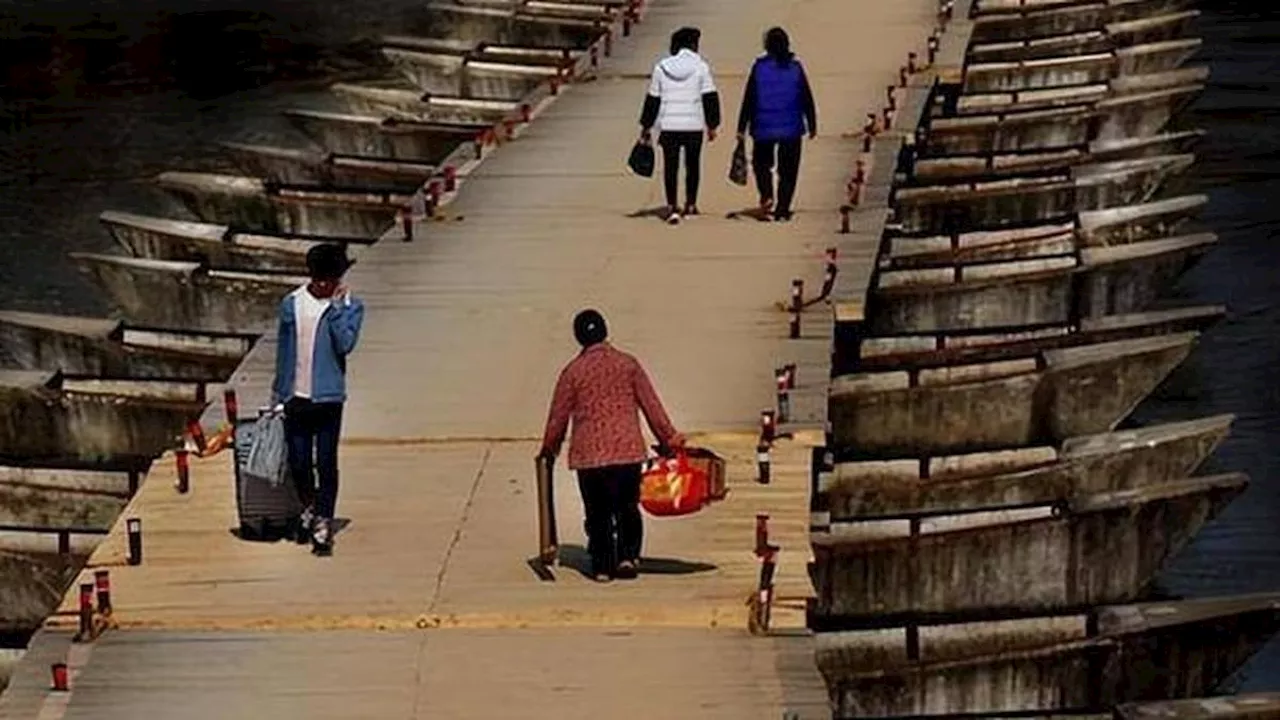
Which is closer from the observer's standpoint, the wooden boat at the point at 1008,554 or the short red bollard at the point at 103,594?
the short red bollard at the point at 103,594

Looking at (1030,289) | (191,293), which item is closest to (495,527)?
(1030,289)

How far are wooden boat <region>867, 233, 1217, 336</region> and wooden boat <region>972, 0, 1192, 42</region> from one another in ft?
43.5

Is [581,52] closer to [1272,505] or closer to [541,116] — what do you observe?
[541,116]

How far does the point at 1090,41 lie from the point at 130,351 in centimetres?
1923

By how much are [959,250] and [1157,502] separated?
8914mm

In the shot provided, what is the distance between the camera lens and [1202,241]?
2975 centimetres

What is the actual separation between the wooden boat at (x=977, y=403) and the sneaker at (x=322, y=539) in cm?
708

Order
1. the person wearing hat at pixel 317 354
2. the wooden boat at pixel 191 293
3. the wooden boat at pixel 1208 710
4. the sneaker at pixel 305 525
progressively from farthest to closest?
the wooden boat at pixel 191 293 → the sneaker at pixel 305 525 → the person wearing hat at pixel 317 354 → the wooden boat at pixel 1208 710

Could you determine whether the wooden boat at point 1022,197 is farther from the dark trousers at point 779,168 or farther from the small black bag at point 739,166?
the small black bag at point 739,166

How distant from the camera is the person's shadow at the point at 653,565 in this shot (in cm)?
1848

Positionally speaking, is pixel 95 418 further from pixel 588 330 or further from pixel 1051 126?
pixel 1051 126

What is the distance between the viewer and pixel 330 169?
117 feet

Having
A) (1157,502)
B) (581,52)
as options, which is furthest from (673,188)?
(581,52)


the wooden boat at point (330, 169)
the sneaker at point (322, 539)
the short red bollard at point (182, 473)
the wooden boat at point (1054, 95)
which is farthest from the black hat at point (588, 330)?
the wooden boat at point (1054, 95)
